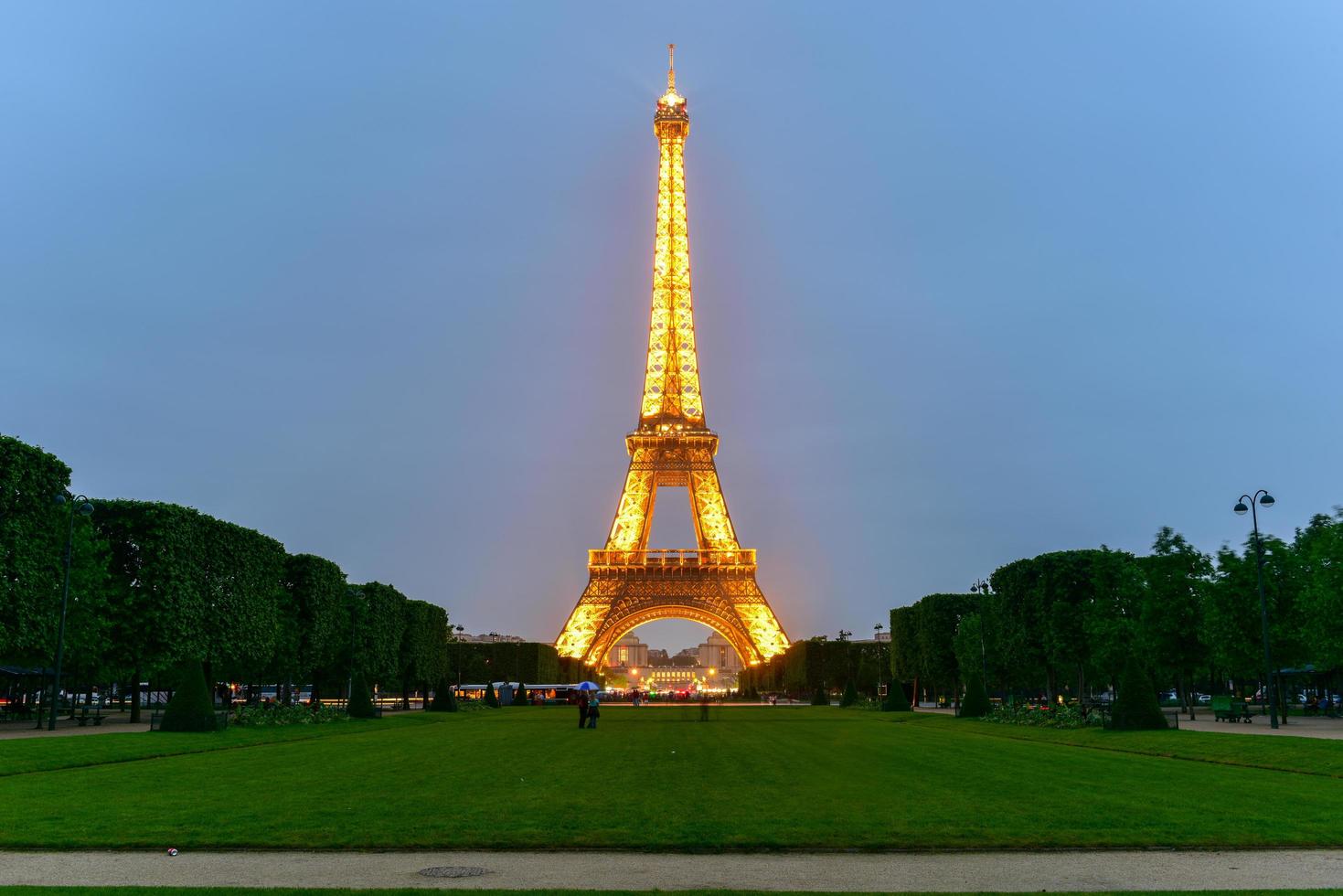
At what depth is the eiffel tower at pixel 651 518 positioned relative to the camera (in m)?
96.1

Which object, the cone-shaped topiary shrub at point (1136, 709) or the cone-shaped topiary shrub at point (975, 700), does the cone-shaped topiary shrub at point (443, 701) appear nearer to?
the cone-shaped topiary shrub at point (975, 700)

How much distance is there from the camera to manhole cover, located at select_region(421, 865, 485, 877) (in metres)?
11.8

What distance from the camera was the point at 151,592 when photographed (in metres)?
47.8

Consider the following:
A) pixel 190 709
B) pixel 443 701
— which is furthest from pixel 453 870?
pixel 443 701

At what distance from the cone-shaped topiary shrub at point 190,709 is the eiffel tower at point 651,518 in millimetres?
55387

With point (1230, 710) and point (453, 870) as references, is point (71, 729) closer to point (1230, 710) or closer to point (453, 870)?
point (453, 870)

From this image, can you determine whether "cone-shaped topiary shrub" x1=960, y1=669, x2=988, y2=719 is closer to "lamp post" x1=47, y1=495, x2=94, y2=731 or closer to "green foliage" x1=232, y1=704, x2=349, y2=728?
"green foliage" x1=232, y1=704, x2=349, y2=728

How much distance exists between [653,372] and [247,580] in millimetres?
53974

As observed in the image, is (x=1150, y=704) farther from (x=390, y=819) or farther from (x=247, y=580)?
(x=247, y=580)

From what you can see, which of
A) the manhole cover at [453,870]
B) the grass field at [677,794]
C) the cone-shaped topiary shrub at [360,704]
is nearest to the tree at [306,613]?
the cone-shaped topiary shrub at [360,704]

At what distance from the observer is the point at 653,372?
10312cm

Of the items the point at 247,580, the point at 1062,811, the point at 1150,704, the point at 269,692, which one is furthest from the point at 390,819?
the point at 269,692

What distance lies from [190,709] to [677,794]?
83.0 ft

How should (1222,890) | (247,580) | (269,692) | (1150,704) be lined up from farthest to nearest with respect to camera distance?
(269,692) → (247,580) → (1150,704) → (1222,890)
